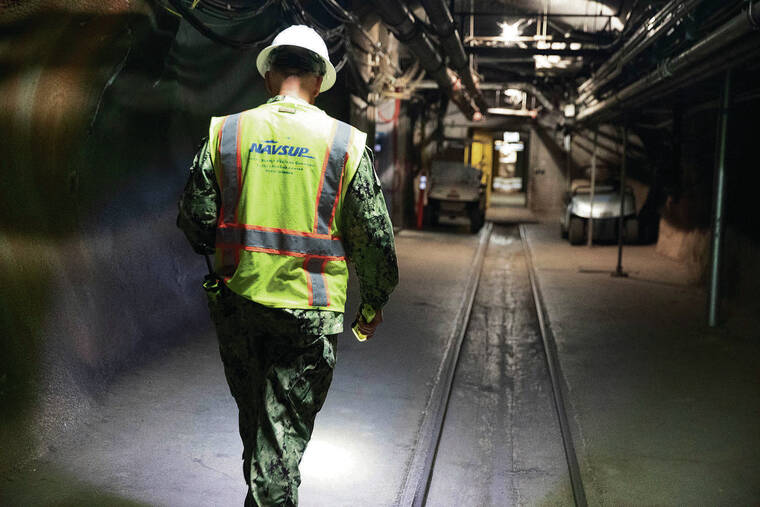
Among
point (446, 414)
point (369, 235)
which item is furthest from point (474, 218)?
point (369, 235)

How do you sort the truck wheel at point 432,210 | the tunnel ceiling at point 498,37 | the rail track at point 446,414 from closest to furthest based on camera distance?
the rail track at point 446,414
the tunnel ceiling at point 498,37
the truck wheel at point 432,210

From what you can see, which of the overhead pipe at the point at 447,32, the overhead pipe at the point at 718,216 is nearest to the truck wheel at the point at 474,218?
the overhead pipe at the point at 447,32

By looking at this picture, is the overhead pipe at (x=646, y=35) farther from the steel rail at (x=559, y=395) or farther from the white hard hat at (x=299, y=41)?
the white hard hat at (x=299, y=41)

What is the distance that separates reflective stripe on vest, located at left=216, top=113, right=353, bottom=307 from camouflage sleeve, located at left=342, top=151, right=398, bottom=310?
63mm

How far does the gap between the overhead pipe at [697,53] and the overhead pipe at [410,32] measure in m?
2.70

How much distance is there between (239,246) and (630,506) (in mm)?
2319

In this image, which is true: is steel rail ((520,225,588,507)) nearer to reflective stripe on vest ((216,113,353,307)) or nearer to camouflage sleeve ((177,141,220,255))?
reflective stripe on vest ((216,113,353,307))

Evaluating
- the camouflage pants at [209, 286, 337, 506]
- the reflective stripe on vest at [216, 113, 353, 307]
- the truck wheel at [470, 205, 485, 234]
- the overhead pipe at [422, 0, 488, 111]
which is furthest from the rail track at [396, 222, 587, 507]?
the truck wheel at [470, 205, 485, 234]

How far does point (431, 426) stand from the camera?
415 cm

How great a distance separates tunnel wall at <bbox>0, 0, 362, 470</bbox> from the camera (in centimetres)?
331

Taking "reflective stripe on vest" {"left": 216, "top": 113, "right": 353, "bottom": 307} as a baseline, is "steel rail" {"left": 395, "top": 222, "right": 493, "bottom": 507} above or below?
below

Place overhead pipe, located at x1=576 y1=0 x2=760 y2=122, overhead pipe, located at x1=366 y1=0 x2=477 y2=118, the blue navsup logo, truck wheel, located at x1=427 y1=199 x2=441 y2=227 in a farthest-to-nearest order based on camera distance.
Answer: truck wheel, located at x1=427 y1=199 x2=441 y2=227 → overhead pipe, located at x1=366 y1=0 x2=477 y2=118 → overhead pipe, located at x1=576 y1=0 x2=760 y2=122 → the blue navsup logo

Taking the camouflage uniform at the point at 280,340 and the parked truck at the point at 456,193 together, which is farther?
the parked truck at the point at 456,193

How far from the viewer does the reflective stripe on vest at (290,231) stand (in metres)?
2.17
